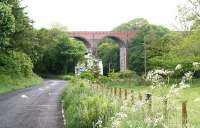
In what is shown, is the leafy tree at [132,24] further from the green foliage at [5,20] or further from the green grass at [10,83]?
the green foliage at [5,20]

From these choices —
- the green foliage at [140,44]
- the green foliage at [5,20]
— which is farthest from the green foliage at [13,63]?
the green foliage at [140,44]

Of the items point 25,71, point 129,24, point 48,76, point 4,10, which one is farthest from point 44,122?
point 129,24

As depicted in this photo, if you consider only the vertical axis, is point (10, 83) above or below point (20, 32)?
below

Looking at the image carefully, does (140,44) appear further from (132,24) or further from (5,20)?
(5,20)

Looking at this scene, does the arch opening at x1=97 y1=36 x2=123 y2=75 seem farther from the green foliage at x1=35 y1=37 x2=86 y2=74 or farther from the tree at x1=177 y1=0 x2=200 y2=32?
the tree at x1=177 y1=0 x2=200 y2=32

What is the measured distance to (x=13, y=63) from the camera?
6222 centimetres

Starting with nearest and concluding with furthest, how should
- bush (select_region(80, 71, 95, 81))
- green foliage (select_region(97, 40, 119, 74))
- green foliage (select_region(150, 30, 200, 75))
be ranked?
bush (select_region(80, 71, 95, 81)) → green foliage (select_region(150, 30, 200, 75)) → green foliage (select_region(97, 40, 119, 74))

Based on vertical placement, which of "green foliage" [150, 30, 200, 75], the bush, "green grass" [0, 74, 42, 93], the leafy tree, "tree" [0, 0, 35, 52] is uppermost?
the leafy tree

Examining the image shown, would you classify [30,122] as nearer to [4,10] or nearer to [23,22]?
[4,10]

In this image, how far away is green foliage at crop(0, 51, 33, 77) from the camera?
60.4m

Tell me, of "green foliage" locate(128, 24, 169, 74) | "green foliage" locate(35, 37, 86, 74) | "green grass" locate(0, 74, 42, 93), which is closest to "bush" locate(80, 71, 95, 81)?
"green grass" locate(0, 74, 42, 93)

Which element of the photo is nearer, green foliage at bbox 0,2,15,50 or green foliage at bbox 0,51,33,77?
green foliage at bbox 0,2,15,50

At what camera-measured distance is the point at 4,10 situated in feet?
115

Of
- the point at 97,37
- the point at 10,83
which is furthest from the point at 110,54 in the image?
the point at 10,83
